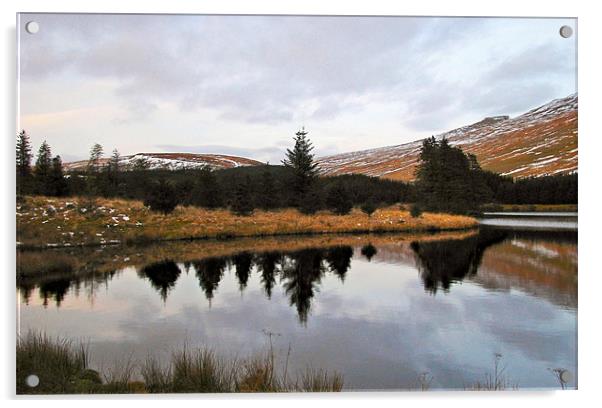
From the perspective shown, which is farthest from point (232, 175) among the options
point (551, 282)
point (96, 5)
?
point (551, 282)

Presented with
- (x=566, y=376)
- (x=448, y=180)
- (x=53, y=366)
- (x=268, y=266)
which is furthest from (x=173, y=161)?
(x=566, y=376)

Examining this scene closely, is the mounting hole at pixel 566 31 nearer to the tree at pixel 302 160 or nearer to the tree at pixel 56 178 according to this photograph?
the tree at pixel 302 160

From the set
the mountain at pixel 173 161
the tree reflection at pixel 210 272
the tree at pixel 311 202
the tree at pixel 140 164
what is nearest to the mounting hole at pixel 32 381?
the tree reflection at pixel 210 272

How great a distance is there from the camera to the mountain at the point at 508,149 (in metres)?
3.61

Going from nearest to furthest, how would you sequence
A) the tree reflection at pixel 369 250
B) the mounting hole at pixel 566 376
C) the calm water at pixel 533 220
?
the mounting hole at pixel 566 376 → the calm water at pixel 533 220 → the tree reflection at pixel 369 250

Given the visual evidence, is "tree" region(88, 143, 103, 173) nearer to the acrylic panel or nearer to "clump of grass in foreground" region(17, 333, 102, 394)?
the acrylic panel

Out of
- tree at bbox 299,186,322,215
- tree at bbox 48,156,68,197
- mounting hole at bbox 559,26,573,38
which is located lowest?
tree at bbox 299,186,322,215

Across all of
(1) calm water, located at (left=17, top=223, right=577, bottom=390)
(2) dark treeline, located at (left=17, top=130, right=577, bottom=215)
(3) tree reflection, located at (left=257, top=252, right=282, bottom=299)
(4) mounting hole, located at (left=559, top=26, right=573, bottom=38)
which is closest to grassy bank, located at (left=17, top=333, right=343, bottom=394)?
(1) calm water, located at (left=17, top=223, right=577, bottom=390)

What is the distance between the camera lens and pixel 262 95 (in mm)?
3723

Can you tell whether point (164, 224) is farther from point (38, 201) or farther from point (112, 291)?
point (38, 201)

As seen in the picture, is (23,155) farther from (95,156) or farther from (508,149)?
(508,149)

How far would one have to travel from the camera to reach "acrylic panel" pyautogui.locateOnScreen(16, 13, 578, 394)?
332 centimetres

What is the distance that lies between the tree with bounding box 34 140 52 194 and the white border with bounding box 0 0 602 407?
18 centimetres

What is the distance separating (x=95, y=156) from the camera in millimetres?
3627
